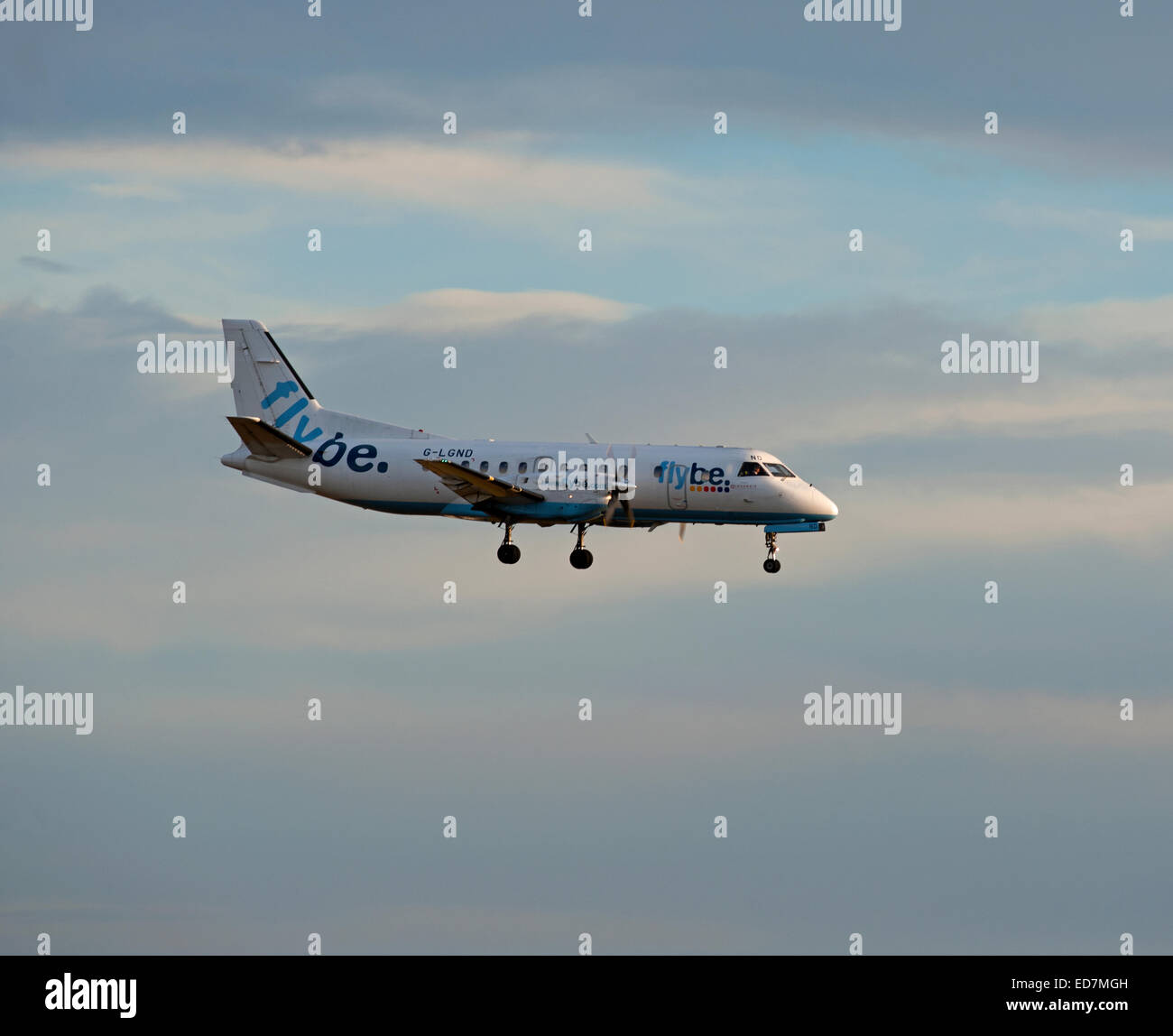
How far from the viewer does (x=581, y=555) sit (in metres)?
82.6

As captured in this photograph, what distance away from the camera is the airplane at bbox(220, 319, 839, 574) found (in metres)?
81.6

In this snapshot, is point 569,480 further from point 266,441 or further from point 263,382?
point 263,382

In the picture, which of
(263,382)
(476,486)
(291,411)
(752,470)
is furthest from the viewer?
(263,382)

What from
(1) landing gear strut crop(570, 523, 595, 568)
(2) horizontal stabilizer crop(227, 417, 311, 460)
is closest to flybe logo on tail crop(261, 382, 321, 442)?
(2) horizontal stabilizer crop(227, 417, 311, 460)

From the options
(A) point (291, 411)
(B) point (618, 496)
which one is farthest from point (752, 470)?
(A) point (291, 411)

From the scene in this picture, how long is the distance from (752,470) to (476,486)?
1123cm

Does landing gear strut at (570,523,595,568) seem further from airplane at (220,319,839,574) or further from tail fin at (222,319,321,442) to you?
tail fin at (222,319,321,442)

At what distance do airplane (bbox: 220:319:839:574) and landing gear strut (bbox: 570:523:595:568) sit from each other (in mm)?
37

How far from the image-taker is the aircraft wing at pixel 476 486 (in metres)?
80.3

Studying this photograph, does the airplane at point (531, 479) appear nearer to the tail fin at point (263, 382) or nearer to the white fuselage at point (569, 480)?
the white fuselage at point (569, 480)

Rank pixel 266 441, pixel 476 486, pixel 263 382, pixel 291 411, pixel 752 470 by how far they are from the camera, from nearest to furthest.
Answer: pixel 476 486, pixel 752 470, pixel 266 441, pixel 291 411, pixel 263 382

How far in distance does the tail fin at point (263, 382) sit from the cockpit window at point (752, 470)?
19.6 m

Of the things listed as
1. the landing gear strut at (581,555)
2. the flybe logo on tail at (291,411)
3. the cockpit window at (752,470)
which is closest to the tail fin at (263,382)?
the flybe logo on tail at (291,411)
